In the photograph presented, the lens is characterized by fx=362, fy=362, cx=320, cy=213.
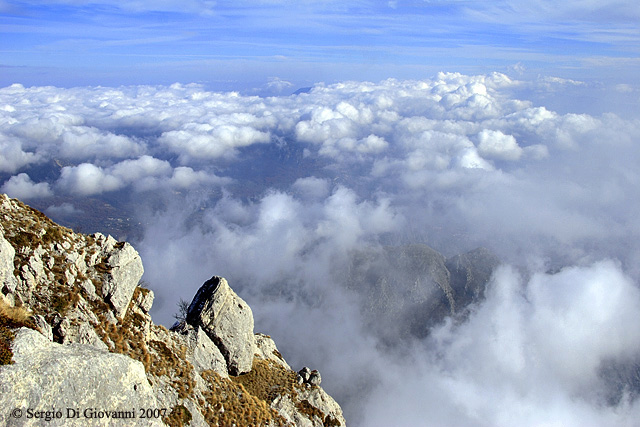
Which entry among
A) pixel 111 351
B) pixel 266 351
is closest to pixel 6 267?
pixel 111 351

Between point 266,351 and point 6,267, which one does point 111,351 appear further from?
point 266,351

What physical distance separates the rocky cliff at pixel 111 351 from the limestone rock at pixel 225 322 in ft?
0.41

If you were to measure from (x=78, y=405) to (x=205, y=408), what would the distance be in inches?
553

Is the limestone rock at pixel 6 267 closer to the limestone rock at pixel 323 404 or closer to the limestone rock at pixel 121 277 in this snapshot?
the limestone rock at pixel 121 277

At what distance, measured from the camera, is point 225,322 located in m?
45.7

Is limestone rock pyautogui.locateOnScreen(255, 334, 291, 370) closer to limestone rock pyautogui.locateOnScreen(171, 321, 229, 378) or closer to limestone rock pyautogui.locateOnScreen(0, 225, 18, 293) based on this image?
limestone rock pyautogui.locateOnScreen(171, 321, 229, 378)

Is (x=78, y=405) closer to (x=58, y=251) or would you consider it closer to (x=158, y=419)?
(x=158, y=419)

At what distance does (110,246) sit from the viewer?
3538 centimetres

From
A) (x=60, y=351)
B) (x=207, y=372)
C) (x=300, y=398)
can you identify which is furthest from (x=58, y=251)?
(x=300, y=398)

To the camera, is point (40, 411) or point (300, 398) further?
point (300, 398)

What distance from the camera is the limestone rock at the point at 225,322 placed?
44.4 metres

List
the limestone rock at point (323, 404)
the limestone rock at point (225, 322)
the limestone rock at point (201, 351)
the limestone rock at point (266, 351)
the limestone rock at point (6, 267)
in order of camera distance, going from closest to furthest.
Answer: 1. the limestone rock at point (6, 267)
2. the limestone rock at point (201, 351)
3. the limestone rock at point (225, 322)
4. the limestone rock at point (323, 404)
5. the limestone rock at point (266, 351)

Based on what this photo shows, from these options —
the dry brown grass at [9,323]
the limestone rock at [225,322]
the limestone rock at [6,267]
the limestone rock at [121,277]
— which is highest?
the limestone rock at [6,267]

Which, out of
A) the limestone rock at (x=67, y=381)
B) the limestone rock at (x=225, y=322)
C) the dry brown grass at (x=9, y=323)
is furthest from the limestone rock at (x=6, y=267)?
the limestone rock at (x=225, y=322)
